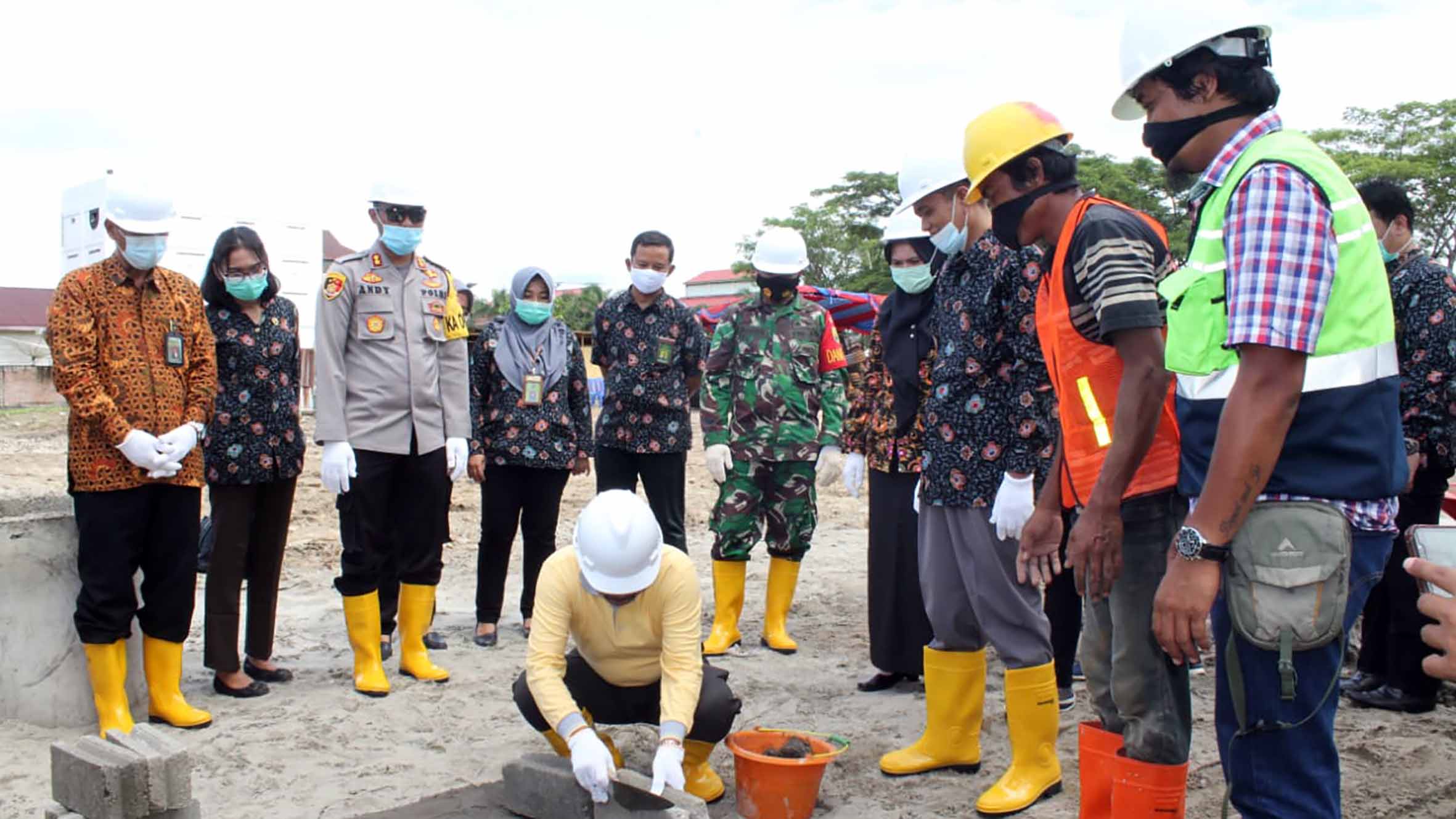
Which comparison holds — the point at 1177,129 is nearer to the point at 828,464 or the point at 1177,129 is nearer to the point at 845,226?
the point at 828,464

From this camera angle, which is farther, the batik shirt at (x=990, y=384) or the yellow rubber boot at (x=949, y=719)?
the yellow rubber boot at (x=949, y=719)

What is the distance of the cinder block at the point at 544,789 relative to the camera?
3.27 meters

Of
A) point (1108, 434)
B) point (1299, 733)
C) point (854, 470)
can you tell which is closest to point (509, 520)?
point (854, 470)

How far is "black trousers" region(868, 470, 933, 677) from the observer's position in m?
4.93

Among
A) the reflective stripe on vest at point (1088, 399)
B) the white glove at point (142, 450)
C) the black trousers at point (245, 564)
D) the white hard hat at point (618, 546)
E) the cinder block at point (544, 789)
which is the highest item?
the reflective stripe on vest at point (1088, 399)

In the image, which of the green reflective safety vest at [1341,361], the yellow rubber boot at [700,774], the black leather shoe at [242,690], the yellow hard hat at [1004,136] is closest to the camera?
the green reflective safety vest at [1341,361]

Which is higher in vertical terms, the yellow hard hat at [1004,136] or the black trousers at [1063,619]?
the yellow hard hat at [1004,136]

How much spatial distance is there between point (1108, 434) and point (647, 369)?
11.0 feet

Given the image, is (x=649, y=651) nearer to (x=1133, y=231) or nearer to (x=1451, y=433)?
(x=1133, y=231)

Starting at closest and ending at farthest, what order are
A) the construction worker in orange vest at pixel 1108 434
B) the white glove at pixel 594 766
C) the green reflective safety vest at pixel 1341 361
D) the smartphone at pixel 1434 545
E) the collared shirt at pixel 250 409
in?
the smartphone at pixel 1434 545
the green reflective safety vest at pixel 1341 361
the construction worker in orange vest at pixel 1108 434
the white glove at pixel 594 766
the collared shirt at pixel 250 409

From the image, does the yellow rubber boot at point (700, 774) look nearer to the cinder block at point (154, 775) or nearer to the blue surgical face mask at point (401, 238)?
the cinder block at point (154, 775)

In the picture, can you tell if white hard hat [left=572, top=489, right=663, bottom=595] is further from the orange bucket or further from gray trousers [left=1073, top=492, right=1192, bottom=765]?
gray trousers [left=1073, top=492, right=1192, bottom=765]

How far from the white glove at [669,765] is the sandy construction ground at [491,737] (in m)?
0.52

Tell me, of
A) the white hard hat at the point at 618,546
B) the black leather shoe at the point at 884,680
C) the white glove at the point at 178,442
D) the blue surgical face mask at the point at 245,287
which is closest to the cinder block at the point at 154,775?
the white hard hat at the point at 618,546
